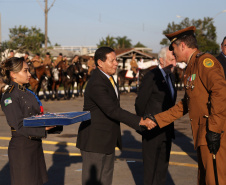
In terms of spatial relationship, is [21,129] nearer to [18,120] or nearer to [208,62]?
[18,120]

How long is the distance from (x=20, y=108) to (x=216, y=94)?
2.03 metres

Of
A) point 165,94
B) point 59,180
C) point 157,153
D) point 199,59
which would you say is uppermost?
point 199,59

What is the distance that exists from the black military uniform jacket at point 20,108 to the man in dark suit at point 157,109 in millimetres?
1920

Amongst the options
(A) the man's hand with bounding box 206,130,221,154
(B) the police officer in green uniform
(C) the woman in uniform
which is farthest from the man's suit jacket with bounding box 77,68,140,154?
(A) the man's hand with bounding box 206,130,221,154

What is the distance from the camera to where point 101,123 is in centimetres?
546

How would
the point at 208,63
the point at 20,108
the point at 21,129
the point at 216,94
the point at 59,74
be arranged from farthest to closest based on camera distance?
the point at 59,74 < the point at 20,108 < the point at 21,129 < the point at 208,63 < the point at 216,94

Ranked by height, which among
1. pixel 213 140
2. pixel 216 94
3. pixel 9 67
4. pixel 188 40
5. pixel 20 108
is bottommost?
pixel 213 140

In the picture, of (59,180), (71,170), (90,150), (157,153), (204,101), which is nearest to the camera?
(204,101)

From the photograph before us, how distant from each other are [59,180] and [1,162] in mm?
1899

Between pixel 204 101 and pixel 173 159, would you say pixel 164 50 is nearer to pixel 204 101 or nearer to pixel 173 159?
pixel 204 101

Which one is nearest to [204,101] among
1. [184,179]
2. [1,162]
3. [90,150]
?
[90,150]

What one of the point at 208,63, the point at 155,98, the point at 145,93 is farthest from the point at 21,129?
the point at 155,98

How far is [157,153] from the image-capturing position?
6371mm

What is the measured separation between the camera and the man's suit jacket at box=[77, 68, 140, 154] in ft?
17.6
